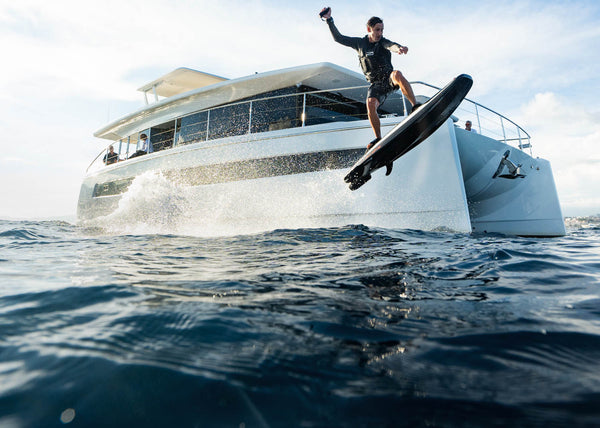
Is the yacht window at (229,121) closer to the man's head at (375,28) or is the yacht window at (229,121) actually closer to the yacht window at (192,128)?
the yacht window at (192,128)

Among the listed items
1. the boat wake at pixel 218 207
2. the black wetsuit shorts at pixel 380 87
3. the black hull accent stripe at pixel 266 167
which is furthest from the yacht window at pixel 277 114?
the black wetsuit shorts at pixel 380 87

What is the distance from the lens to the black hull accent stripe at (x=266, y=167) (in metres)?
6.22

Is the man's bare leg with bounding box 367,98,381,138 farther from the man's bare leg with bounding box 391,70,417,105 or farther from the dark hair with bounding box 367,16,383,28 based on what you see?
the dark hair with bounding box 367,16,383,28

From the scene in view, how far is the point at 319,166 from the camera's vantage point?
6.32 metres

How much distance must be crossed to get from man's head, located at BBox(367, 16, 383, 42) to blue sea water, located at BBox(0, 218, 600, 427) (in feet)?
11.4

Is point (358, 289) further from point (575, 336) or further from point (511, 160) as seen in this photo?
point (511, 160)

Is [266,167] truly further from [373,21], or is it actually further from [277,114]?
[373,21]

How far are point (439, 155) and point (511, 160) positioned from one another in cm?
231

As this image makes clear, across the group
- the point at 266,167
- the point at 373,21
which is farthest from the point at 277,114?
the point at 373,21

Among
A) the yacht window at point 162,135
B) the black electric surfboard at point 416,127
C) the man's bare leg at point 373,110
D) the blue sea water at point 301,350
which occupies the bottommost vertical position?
the blue sea water at point 301,350

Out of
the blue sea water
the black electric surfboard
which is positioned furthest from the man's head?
the blue sea water

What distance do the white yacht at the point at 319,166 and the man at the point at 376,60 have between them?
0.94 meters

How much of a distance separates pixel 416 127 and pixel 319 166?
2170 mm

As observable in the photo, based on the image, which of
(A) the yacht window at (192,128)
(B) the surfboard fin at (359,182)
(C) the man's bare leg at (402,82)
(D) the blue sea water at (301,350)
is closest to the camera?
(D) the blue sea water at (301,350)
